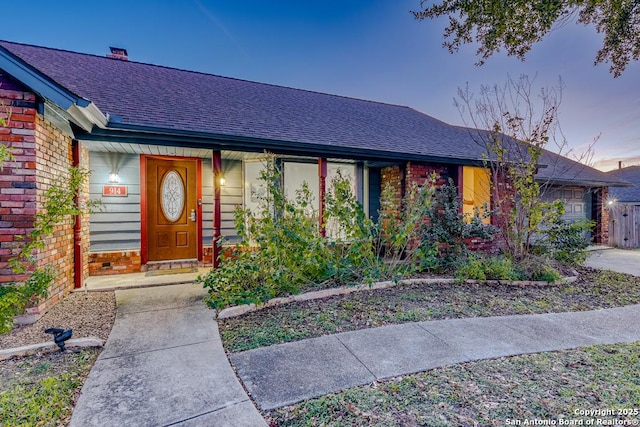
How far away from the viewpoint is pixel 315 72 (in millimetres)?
13859

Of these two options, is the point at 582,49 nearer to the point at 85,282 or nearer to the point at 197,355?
the point at 197,355

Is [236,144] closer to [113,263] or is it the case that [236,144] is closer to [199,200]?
[199,200]

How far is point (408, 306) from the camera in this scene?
13.7ft

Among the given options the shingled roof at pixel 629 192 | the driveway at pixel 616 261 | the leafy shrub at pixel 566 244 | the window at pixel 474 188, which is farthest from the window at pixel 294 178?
the shingled roof at pixel 629 192

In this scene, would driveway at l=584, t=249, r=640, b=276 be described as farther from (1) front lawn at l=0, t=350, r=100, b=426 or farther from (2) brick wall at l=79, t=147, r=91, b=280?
(2) brick wall at l=79, t=147, r=91, b=280

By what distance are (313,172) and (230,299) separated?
4.51m

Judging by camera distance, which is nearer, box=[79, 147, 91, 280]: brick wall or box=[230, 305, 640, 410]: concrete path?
box=[230, 305, 640, 410]: concrete path

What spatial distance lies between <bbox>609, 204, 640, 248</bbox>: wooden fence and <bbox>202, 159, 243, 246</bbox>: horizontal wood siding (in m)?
13.2

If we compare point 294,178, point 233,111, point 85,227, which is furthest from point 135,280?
point 294,178

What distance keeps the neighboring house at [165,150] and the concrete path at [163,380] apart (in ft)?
5.03

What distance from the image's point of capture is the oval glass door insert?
21.1 feet

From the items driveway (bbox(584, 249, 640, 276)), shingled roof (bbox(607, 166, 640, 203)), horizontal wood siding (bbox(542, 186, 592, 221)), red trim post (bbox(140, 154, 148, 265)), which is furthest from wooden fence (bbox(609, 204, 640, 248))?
red trim post (bbox(140, 154, 148, 265))

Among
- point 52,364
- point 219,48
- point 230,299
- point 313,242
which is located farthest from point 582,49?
point 219,48

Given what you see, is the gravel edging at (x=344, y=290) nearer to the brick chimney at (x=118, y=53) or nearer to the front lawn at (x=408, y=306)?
the front lawn at (x=408, y=306)
